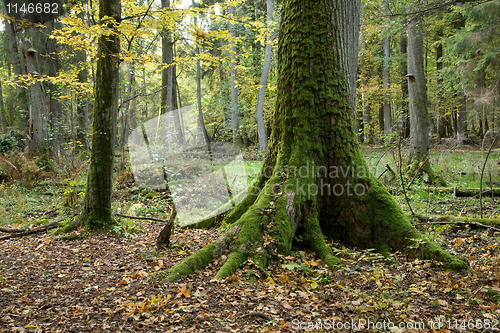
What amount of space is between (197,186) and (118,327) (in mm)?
6192

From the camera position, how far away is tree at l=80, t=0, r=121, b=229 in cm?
534

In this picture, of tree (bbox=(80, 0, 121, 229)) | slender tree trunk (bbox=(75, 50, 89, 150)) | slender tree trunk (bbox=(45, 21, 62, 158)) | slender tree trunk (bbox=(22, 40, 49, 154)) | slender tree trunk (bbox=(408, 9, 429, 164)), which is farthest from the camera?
slender tree trunk (bbox=(45, 21, 62, 158))

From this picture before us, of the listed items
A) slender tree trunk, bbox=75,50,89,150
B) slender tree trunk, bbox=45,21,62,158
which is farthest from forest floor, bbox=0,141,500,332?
slender tree trunk, bbox=45,21,62,158

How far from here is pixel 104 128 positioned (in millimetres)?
5449

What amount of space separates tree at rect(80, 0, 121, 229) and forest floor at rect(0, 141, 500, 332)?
1.18 metres

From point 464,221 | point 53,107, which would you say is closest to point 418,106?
point 464,221

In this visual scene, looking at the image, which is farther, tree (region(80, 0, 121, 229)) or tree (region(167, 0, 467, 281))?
tree (region(80, 0, 121, 229))

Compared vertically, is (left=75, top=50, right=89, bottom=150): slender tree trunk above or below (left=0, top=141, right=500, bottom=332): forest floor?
above

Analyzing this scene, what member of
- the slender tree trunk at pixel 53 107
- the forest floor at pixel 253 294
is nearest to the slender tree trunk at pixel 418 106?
the forest floor at pixel 253 294

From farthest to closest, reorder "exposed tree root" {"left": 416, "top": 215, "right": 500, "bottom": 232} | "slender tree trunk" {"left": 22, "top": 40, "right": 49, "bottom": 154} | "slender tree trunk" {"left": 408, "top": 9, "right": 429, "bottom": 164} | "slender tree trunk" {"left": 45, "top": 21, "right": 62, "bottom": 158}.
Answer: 1. "slender tree trunk" {"left": 45, "top": 21, "right": 62, "bottom": 158}
2. "slender tree trunk" {"left": 22, "top": 40, "right": 49, "bottom": 154}
3. "slender tree trunk" {"left": 408, "top": 9, "right": 429, "bottom": 164}
4. "exposed tree root" {"left": 416, "top": 215, "right": 500, "bottom": 232}

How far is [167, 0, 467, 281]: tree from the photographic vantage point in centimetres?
400

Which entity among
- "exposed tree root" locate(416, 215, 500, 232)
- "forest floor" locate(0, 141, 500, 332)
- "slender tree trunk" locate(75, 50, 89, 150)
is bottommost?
"forest floor" locate(0, 141, 500, 332)

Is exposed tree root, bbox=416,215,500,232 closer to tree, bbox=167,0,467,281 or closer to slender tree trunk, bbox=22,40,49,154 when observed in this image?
tree, bbox=167,0,467,281

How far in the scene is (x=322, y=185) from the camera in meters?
4.38
